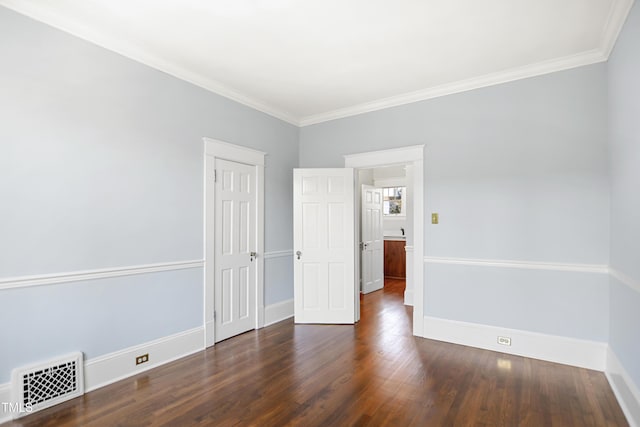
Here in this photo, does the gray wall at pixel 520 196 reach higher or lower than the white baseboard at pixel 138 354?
higher

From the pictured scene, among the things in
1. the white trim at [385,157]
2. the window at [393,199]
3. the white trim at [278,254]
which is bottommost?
the white trim at [278,254]

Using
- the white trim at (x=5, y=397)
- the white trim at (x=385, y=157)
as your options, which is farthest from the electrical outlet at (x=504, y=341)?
the white trim at (x=5, y=397)

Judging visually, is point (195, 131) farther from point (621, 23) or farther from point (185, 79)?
point (621, 23)

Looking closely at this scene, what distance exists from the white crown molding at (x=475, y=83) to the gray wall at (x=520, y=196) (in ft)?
0.20

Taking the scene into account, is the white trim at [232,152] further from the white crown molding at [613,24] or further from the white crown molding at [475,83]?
the white crown molding at [613,24]

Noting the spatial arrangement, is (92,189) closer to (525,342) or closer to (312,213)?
(312,213)

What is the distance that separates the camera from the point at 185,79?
3.33 metres

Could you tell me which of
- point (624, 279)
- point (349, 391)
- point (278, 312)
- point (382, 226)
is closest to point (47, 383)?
point (349, 391)

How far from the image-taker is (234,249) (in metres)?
3.86

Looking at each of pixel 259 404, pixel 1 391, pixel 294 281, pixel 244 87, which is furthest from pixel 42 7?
pixel 294 281

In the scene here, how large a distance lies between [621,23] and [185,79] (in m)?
3.75

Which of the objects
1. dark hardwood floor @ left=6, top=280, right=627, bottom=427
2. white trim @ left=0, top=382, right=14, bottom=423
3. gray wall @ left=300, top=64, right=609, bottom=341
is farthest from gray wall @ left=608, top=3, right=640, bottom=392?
white trim @ left=0, top=382, right=14, bottom=423

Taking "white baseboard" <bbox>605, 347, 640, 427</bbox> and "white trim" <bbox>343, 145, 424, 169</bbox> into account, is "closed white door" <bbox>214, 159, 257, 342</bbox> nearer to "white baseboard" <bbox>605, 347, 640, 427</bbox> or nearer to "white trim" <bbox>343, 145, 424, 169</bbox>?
"white trim" <bbox>343, 145, 424, 169</bbox>

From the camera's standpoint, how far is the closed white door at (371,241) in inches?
236
